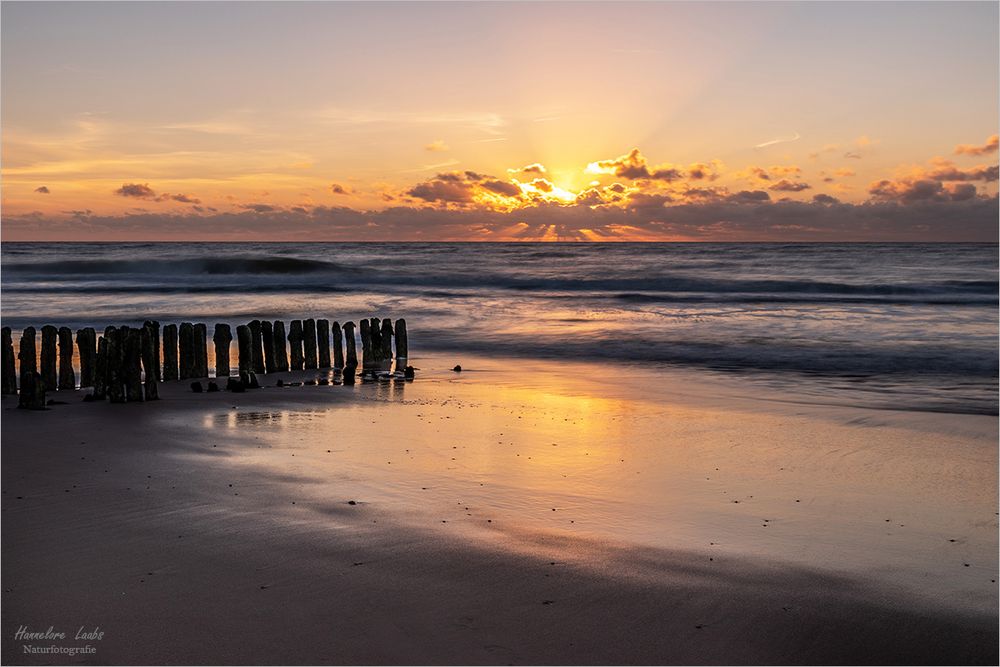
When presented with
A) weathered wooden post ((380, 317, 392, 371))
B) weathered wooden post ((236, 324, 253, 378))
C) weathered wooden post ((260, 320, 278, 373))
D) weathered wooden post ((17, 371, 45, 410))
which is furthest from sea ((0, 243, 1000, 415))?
weathered wooden post ((17, 371, 45, 410))

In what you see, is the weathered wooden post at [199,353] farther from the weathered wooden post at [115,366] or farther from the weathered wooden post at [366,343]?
the weathered wooden post at [366,343]

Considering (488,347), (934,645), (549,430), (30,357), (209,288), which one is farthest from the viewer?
(209,288)

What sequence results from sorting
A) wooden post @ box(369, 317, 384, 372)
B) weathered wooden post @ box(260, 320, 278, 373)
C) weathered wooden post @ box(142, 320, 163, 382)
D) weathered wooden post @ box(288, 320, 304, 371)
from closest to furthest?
weathered wooden post @ box(142, 320, 163, 382), weathered wooden post @ box(260, 320, 278, 373), weathered wooden post @ box(288, 320, 304, 371), wooden post @ box(369, 317, 384, 372)

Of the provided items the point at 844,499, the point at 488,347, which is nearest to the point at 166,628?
the point at 844,499

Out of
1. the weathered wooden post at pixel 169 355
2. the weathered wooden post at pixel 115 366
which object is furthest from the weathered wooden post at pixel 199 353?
the weathered wooden post at pixel 115 366

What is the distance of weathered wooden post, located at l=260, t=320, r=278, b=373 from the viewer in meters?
13.7

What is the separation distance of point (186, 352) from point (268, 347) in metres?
1.51

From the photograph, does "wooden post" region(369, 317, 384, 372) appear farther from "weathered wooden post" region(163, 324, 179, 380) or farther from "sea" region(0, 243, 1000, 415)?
"weathered wooden post" region(163, 324, 179, 380)

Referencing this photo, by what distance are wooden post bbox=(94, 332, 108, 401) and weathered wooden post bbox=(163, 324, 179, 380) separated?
196 cm

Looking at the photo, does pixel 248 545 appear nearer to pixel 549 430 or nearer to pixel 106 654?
pixel 106 654

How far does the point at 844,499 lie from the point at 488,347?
12295 mm

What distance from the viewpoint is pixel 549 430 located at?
8961 millimetres

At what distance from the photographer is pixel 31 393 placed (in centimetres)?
951

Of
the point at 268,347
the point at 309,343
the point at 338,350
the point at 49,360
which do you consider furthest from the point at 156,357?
the point at 338,350
